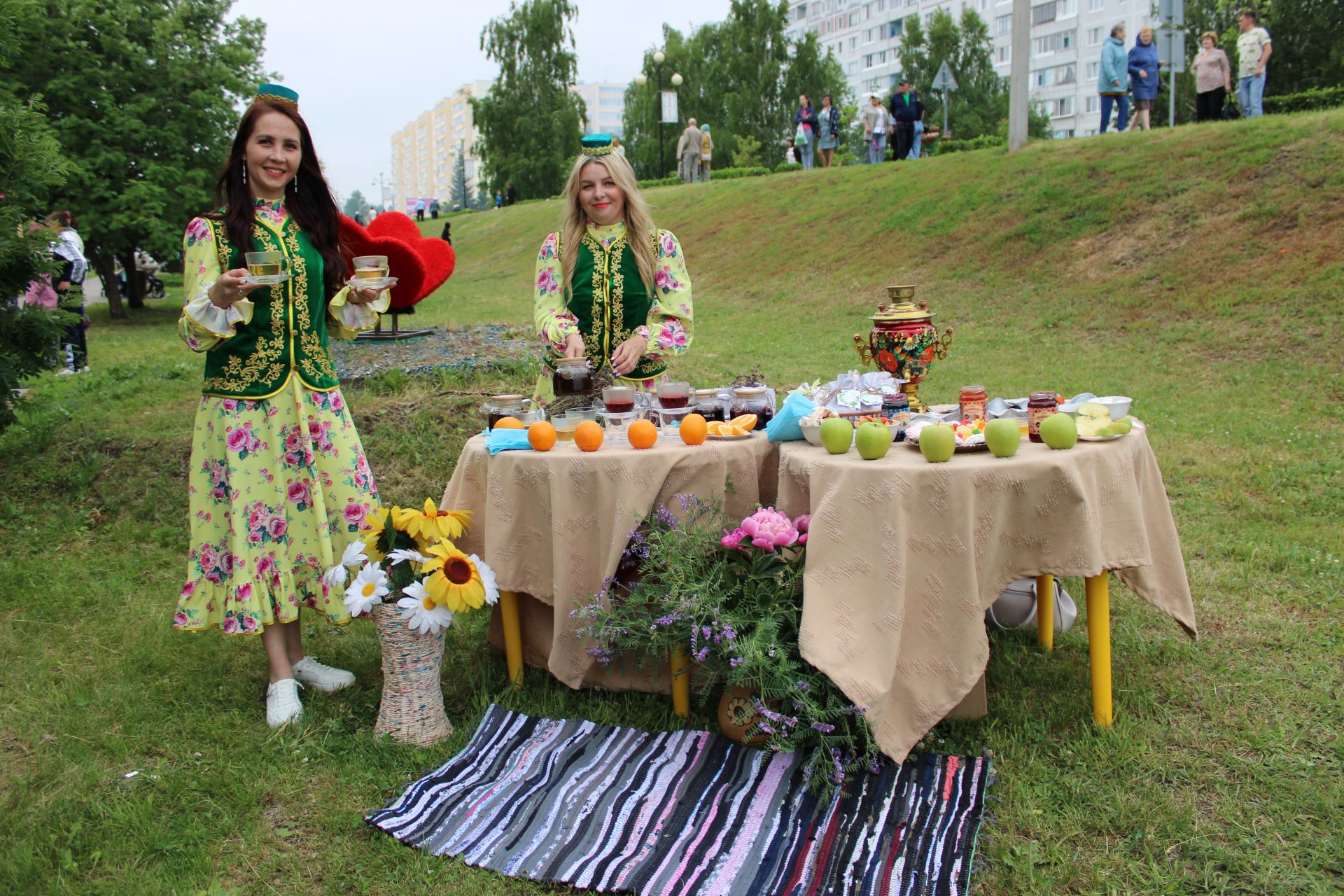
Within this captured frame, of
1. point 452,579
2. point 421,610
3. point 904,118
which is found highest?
point 904,118

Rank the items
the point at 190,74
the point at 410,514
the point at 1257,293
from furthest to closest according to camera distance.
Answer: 1. the point at 190,74
2. the point at 1257,293
3. the point at 410,514

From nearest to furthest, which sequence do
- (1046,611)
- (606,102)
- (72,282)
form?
(1046,611) → (72,282) → (606,102)

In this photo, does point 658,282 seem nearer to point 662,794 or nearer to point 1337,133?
point 662,794

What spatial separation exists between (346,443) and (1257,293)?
933cm

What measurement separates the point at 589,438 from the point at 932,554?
1.19 metres

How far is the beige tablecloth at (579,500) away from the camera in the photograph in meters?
3.20

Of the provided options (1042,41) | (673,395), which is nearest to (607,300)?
(673,395)

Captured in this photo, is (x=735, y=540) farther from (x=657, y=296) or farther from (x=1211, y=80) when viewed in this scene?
(x=1211, y=80)

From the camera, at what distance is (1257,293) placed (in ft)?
31.3

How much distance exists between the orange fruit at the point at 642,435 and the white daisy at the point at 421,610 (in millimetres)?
864

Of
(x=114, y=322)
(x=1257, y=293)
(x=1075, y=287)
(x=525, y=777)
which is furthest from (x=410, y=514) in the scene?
(x=114, y=322)

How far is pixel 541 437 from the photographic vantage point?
10.9 ft

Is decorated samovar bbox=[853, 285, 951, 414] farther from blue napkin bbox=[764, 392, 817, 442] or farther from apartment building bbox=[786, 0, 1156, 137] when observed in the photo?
apartment building bbox=[786, 0, 1156, 137]

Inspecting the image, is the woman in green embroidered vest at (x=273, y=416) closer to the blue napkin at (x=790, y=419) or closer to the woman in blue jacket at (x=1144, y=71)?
the blue napkin at (x=790, y=419)
